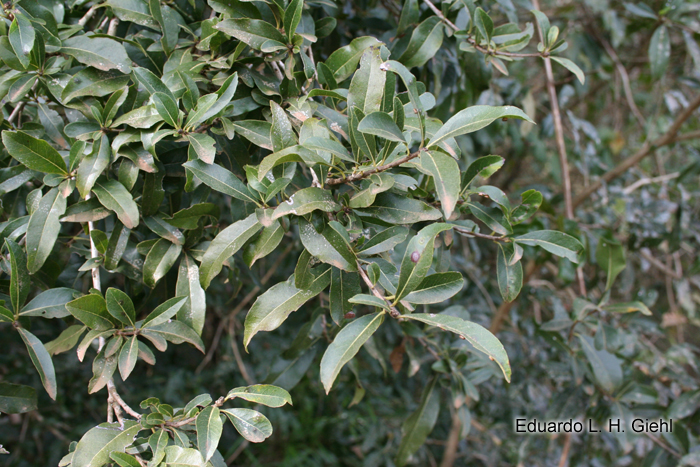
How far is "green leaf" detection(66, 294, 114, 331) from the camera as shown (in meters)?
0.64

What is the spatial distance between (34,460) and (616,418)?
216 centimetres

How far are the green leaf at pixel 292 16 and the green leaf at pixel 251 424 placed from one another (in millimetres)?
573

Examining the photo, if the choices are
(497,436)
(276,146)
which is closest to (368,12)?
(276,146)

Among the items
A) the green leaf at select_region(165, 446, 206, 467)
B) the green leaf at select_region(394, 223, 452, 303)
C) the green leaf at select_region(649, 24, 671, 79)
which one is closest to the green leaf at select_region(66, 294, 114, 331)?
the green leaf at select_region(165, 446, 206, 467)

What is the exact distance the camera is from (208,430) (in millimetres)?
614

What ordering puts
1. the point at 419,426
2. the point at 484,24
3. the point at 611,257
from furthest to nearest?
the point at 611,257 < the point at 419,426 < the point at 484,24

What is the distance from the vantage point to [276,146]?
2.14 ft

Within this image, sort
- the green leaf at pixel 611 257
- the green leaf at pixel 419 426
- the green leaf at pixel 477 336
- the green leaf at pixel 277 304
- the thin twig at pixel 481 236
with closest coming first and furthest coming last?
1. the green leaf at pixel 477 336
2. the green leaf at pixel 277 304
3. the thin twig at pixel 481 236
4. the green leaf at pixel 419 426
5. the green leaf at pixel 611 257

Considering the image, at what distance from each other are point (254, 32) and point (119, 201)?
0.34 metres

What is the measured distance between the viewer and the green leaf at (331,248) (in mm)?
611

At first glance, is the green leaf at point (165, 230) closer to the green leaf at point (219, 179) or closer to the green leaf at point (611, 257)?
the green leaf at point (219, 179)

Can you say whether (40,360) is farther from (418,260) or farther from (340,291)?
(418,260)

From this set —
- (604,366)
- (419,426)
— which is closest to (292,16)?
(419,426)

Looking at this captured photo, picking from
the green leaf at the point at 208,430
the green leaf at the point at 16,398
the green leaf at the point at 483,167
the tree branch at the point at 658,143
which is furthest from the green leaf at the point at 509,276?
the tree branch at the point at 658,143
